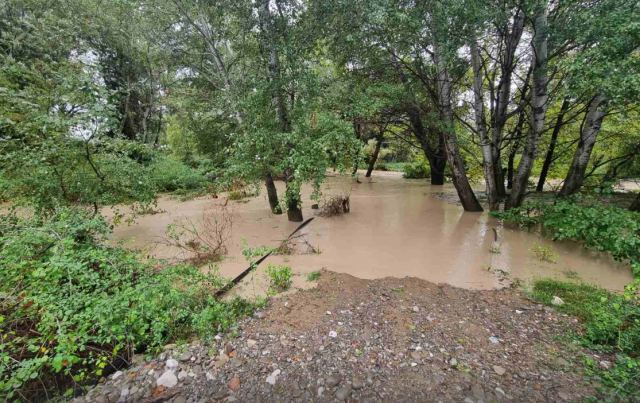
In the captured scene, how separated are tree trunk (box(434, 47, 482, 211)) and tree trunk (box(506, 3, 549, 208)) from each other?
994 mm

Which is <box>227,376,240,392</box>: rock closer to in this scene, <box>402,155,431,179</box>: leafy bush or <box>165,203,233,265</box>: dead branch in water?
<box>165,203,233,265</box>: dead branch in water

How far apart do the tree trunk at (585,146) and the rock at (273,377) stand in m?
7.57

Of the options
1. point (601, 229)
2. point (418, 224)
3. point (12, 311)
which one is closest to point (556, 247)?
point (601, 229)

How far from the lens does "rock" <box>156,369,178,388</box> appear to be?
230 centimetres

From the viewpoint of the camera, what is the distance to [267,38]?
565 centimetres

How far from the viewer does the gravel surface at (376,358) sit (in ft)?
7.15

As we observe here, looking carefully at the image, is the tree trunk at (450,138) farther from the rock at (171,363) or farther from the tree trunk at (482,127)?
the rock at (171,363)

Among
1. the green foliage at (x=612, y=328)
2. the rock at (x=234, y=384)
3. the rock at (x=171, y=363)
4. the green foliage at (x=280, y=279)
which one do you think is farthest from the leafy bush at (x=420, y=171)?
the rock at (x=171, y=363)

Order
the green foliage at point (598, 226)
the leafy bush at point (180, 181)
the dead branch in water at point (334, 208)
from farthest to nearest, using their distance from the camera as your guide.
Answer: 1. the leafy bush at point (180, 181)
2. the dead branch in water at point (334, 208)
3. the green foliage at point (598, 226)

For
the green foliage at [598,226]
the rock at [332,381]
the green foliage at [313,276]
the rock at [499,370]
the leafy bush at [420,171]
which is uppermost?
the leafy bush at [420,171]

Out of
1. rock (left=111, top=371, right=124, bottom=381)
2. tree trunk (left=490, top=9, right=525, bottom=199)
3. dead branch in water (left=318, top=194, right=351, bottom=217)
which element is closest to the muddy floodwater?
dead branch in water (left=318, top=194, right=351, bottom=217)

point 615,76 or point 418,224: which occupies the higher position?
point 615,76

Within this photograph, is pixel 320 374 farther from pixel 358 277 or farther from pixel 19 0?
pixel 19 0

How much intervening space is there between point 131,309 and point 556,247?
663 centimetres
